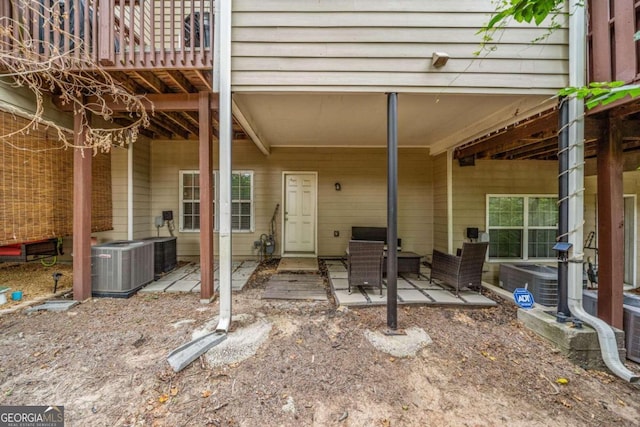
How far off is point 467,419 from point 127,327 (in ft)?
10.9

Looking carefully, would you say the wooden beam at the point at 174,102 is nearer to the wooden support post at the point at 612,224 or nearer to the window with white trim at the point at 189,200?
the window with white trim at the point at 189,200

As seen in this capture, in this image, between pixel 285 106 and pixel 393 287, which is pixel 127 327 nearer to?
pixel 393 287

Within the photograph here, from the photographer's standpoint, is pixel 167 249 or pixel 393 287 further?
pixel 167 249

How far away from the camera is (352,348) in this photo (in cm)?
246

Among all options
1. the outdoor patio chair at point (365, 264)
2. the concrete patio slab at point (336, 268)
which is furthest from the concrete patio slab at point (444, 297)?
the concrete patio slab at point (336, 268)

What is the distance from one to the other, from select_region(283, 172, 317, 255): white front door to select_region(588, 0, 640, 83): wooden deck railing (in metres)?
4.77

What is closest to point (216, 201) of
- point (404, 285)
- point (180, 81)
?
point (180, 81)

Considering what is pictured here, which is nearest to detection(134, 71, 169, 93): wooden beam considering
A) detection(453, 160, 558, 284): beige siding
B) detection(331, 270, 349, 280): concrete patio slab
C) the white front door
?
the white front door

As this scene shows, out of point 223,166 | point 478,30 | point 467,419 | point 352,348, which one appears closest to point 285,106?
point 223,166

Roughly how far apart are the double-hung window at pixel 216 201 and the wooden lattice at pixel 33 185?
6.79ft

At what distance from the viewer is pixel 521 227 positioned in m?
5.71

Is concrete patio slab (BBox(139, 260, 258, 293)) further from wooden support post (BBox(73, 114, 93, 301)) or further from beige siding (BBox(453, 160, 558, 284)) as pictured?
beige siding (BBox(453, 160, 558, 284))

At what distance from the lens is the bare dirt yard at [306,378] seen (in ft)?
5.72

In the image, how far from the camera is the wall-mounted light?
2738 mm
